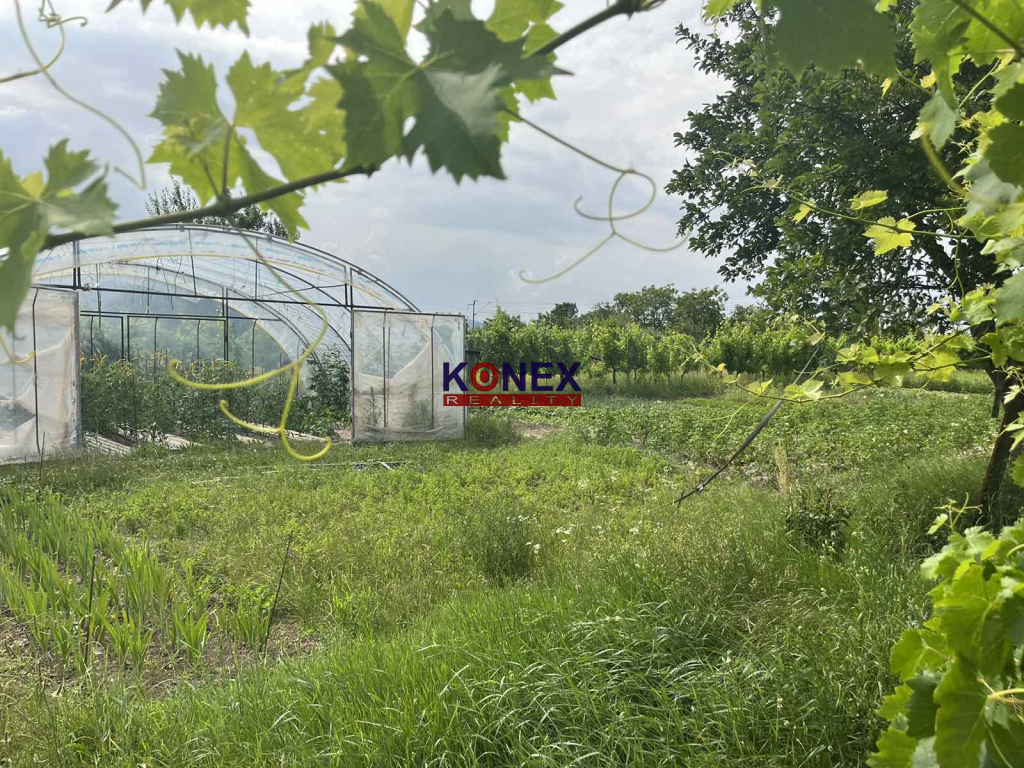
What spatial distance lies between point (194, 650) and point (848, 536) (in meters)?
3.15

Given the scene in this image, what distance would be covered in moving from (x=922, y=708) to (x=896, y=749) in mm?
96

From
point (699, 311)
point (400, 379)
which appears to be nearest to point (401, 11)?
point (400, 379)

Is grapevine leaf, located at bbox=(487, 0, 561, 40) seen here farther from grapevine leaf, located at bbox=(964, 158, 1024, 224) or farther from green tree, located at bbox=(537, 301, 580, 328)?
green tree, located at bbox=(537, 301, 580, 328)

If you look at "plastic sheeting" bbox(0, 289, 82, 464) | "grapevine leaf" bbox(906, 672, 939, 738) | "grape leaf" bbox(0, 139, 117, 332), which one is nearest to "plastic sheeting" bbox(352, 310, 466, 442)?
"plastic sheeting" bbox(0, 289, 82, 464)

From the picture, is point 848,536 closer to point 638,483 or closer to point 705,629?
point 705,629

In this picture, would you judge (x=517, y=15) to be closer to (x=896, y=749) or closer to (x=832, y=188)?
(x=896, y=749)

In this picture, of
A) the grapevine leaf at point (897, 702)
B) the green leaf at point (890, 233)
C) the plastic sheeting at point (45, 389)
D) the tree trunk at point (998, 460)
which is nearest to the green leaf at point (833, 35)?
the grapevine leaf at point (897, 702)

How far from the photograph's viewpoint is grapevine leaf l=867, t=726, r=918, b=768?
2.61 feet

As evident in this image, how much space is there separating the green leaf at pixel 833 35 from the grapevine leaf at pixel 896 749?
0.73 metres

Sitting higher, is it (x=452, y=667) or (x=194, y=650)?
(x=452, y=667)

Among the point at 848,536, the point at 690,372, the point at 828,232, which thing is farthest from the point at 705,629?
the point at 690,372

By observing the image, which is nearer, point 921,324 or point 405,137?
point 405,137

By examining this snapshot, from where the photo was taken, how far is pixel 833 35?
0.47 m

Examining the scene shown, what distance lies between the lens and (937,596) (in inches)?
34.7
